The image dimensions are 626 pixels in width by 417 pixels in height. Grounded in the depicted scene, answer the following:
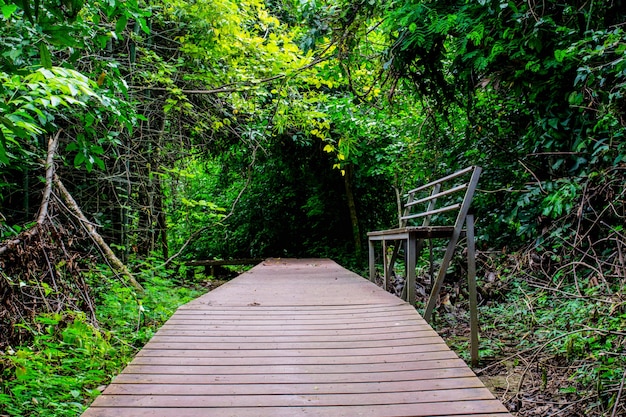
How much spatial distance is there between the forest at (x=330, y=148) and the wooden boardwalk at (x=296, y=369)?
843mm

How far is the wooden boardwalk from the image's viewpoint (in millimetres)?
2082

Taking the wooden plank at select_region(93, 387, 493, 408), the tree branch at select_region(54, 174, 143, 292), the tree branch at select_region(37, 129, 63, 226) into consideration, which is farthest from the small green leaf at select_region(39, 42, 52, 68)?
the tree branch at select_region(54, 174, 143, 292)

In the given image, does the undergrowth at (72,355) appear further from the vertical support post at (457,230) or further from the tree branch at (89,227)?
the vertical support post at (457,230)

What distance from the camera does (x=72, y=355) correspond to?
3.74 metres

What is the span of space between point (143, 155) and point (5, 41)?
3.93m

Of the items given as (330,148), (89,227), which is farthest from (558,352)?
(330,148)

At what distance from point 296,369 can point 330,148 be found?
6.02 m

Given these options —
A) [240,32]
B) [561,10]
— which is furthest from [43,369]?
[561,10]

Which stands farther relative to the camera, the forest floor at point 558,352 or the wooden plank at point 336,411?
the forest floor at point 558,352

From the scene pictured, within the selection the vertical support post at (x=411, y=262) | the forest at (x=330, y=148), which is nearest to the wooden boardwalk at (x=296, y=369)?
the vertical support post at (x=411, y=262)

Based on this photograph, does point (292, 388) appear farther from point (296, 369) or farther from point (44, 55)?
point (44, 55)

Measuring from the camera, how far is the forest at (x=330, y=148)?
120 inches

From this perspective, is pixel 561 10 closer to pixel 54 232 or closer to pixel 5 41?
pixel 5 41

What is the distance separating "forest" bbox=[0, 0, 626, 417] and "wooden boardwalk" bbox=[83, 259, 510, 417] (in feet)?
2.76
